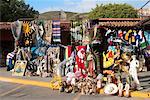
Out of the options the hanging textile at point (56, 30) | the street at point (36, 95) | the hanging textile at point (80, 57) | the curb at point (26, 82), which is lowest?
the street at point (36, 95)

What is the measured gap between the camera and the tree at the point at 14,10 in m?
43.8

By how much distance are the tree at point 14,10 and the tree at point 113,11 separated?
7.53 metres

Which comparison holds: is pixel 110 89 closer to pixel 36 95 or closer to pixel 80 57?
pixel 36 95

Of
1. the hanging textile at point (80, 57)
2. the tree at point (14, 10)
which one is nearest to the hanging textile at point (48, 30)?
the hanging textile at point (80, 57)

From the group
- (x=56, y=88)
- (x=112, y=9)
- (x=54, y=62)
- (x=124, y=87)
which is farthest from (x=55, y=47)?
(x=112, y=9)

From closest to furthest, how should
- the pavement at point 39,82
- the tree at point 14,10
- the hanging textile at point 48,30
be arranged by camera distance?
1. the pavement at point 39,82
2. the hanging textile at point 48,30
3. the tree at point 14,10

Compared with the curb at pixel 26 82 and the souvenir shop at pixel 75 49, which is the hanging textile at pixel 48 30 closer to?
the souvenir shop at pixel 75 49

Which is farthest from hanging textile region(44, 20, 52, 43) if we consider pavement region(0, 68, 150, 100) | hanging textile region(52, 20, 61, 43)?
pavement region(0, 68, 150, 100)

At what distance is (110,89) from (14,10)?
33218 millimetres

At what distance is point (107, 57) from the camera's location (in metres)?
22.5

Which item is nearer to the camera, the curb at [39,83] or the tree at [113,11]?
the curb at [39,83]

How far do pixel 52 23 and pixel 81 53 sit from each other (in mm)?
3696

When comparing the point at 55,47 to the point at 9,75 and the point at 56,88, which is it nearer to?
the point at 9,75

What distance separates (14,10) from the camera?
47.0 metres
